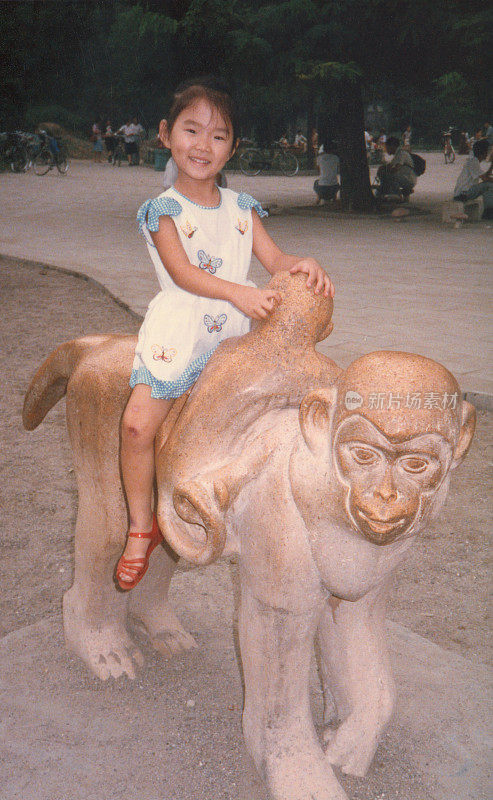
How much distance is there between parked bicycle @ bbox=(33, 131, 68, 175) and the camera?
81.1ft

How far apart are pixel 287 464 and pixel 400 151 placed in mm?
15407

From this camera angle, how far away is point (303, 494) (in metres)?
1.59

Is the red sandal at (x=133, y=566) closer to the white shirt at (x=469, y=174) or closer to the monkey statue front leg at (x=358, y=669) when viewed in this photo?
the monkey statue front leg at (x=358, y=669)

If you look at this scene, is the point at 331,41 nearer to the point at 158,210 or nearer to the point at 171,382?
the point at 158,210

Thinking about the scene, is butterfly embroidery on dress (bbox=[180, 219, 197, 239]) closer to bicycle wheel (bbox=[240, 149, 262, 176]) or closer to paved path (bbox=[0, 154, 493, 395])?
paved path (bbox=[0, 154, 493, 395])

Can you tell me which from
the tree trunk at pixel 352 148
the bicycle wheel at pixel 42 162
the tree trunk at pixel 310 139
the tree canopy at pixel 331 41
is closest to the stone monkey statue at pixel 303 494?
the tree canopy at pixel 331 41

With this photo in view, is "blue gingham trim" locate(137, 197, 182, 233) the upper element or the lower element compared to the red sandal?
upper

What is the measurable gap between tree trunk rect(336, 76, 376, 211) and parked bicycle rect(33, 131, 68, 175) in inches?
500

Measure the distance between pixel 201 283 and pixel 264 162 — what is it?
24376 millimetres

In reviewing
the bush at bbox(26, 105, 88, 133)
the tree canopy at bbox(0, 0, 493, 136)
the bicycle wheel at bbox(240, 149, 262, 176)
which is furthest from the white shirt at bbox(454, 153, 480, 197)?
the bush at bbox(26, 105, 88, 133)

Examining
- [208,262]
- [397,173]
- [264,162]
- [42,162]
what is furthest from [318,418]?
[42,162]

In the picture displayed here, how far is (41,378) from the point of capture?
2348 millimetres

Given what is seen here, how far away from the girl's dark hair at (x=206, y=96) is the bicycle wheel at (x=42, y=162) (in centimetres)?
2439

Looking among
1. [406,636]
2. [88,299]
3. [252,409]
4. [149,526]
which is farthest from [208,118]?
[88,299]
